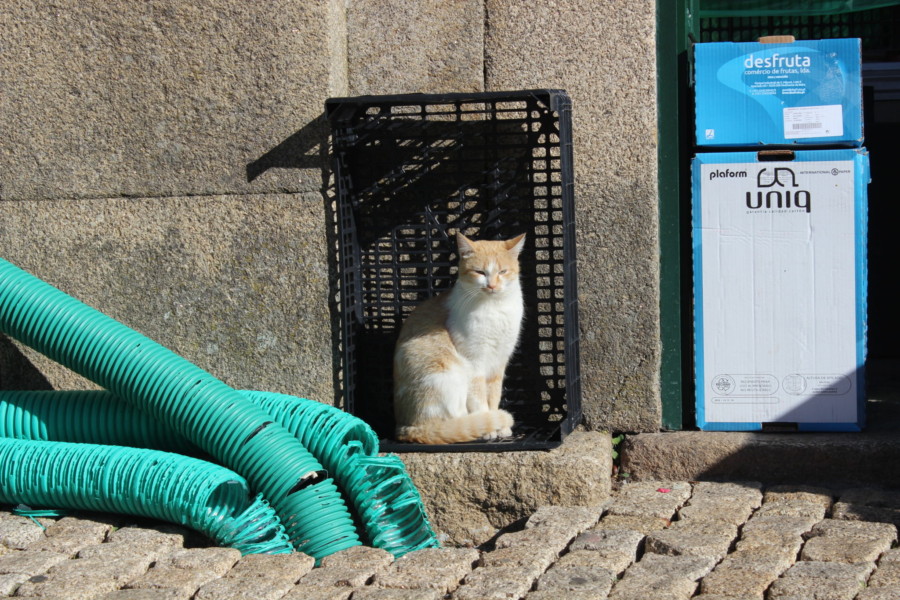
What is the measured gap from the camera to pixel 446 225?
459cm

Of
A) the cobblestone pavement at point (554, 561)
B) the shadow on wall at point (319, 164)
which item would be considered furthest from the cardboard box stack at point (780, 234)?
the shadow on wall at point (319, 164)

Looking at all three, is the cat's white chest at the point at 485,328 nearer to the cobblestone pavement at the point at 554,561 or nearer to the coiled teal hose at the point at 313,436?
the coiled teal hose at the point at 313,436

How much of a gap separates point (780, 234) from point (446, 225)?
145 centimetres

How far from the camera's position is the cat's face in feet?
13.6

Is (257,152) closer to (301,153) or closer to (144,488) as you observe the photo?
(301,153)

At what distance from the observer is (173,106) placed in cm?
452

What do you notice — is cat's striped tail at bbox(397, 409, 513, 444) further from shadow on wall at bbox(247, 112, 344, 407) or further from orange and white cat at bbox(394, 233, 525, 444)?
shadow on wall at bbox(247, 112, 344, 407)

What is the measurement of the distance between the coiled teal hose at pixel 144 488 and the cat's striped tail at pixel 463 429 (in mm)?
794

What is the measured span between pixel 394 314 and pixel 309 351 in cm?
42

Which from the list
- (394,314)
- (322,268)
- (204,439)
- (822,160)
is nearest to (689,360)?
(822,160)

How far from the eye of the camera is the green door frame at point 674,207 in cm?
440

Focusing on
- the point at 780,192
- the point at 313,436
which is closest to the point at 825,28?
the point at 780,192

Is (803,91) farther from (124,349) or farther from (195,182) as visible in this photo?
(124,349)

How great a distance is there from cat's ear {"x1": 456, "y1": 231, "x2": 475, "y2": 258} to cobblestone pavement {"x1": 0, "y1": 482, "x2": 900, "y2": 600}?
3.55ft
